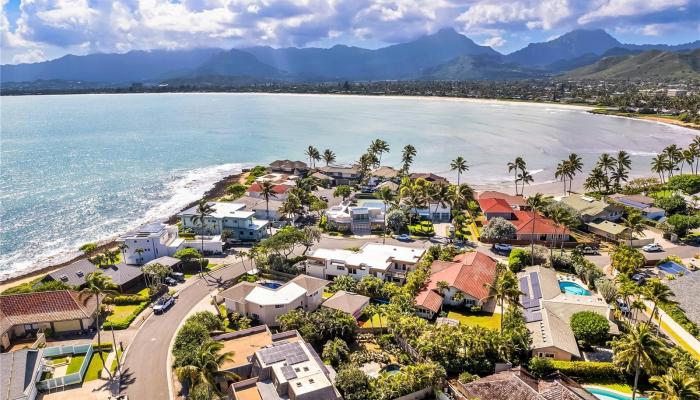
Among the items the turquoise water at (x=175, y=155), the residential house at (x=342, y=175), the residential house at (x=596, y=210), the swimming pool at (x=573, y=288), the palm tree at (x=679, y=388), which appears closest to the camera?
the palm tree at (x=679, y=388)

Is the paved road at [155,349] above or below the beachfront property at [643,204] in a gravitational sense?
below

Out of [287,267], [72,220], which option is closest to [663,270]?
[287,267]

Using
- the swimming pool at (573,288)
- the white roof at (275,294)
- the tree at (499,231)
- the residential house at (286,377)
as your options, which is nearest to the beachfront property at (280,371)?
the residential house at (286,377)

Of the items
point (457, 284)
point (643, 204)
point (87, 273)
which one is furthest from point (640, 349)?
point (643, 204)

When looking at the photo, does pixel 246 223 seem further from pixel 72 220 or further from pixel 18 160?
pixel 18 160

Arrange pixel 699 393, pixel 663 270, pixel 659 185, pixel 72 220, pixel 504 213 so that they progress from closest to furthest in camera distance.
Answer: pixel 699 393 < pixel 663 270 < pixel 504 213 < pixel 72 220 < pixel 659 185

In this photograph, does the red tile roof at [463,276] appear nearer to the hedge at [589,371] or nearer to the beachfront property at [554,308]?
the beachfront property at [554,308]
